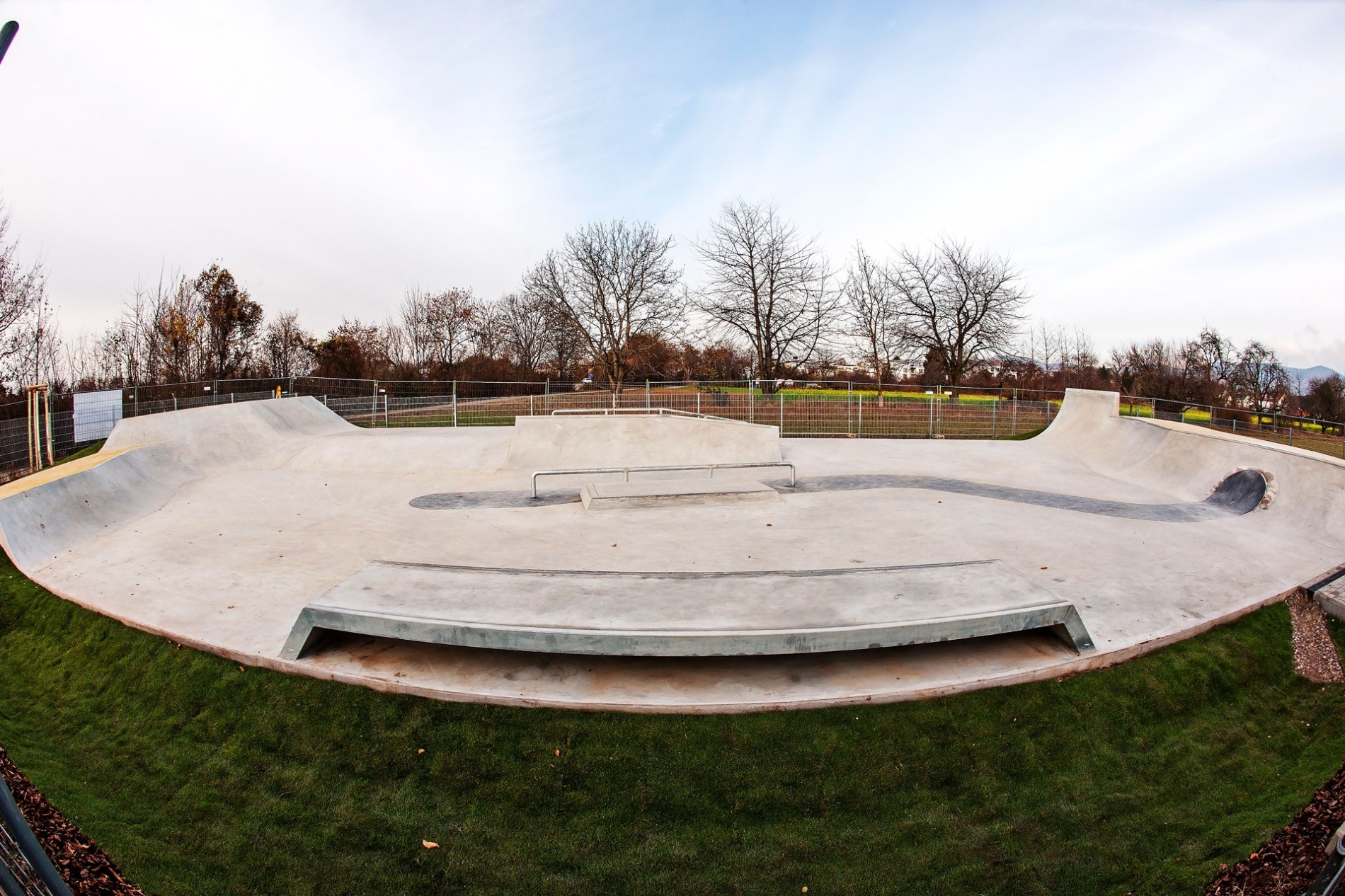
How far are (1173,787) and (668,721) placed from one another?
9.81 feet

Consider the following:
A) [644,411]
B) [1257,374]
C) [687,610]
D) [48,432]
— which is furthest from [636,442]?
[1257,374]

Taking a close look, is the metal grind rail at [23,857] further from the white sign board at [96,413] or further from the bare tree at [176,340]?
the bare tree at [176,340]

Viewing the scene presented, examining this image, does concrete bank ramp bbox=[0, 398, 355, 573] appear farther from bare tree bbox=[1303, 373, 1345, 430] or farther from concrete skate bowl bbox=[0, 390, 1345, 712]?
bare tree bbox=[1303, 373, 1345, 430]

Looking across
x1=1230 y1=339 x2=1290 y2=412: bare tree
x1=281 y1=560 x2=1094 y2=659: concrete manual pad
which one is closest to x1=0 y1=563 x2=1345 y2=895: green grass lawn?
x1=281 y1=560 x2=1094 y2=659: concrete manual pad

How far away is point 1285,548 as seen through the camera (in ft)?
22.1

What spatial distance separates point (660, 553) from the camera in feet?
20.0

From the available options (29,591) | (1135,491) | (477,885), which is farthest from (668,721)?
(1135,491)

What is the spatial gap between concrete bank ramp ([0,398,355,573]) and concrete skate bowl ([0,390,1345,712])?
0.14 ft

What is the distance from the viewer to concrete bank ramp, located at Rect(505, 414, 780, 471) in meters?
11.6

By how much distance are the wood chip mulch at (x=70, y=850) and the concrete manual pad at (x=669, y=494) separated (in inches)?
213

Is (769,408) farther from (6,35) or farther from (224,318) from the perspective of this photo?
(224,318)

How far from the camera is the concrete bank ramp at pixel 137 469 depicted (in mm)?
6684

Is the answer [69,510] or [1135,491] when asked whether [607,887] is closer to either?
[69,510]

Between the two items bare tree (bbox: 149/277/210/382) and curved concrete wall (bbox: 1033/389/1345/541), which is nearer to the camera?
curved concrete wall (bbox: 1033/389/1345/541)
